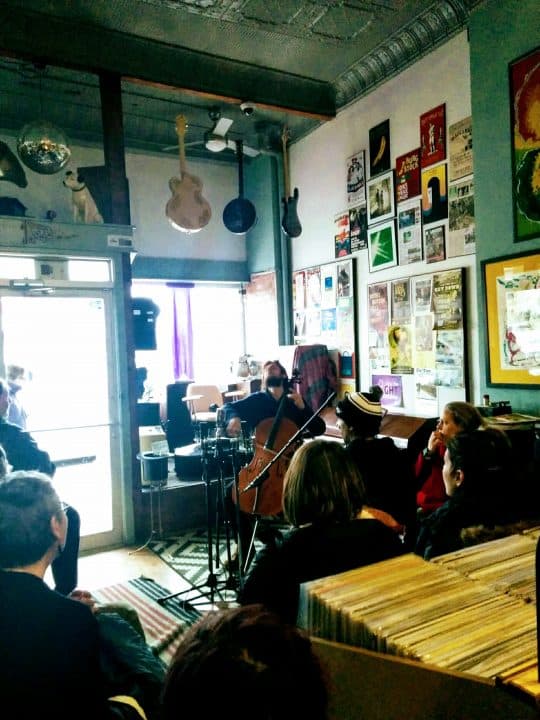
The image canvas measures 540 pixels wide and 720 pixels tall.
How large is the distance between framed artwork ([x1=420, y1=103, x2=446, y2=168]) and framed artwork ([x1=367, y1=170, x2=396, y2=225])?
1.20 feet

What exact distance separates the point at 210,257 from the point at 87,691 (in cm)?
552

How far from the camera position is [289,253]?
5.95 metres

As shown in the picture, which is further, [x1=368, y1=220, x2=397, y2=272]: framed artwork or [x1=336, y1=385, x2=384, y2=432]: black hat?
[x1=368, y1=220, x2=397, y2=272]: framed artwork

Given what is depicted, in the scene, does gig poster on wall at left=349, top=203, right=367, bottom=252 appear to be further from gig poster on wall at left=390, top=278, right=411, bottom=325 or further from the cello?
the cello

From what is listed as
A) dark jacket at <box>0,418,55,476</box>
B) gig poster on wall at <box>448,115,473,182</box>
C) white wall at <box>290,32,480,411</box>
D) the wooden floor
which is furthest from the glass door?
gig poster on wall at <box>448,115,473,182</box>

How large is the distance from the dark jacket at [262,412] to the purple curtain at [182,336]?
10.2ft

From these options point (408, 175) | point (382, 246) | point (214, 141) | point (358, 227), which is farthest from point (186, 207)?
point (408, 175)

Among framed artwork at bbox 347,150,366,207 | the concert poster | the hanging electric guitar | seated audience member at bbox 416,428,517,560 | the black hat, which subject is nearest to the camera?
seated audience member at bbox 416,428,517,560

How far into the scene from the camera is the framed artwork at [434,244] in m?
4.07

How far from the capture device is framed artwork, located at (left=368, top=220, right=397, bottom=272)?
4500mm

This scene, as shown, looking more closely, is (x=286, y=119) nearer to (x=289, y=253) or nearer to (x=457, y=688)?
(x=289, y=253)

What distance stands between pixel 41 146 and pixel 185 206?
135 centimetres

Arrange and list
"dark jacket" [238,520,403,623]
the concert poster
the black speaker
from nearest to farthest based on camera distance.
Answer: "dark jacket" [238,520,403,623]
the concert poster
the black speaker

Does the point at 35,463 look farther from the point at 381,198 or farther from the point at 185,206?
the point at 381,198
